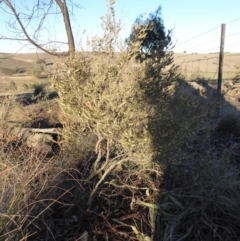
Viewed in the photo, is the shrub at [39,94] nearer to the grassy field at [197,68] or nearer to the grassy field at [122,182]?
the grassy field at [197,68]

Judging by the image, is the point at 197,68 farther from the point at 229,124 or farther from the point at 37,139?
the point at 37,139

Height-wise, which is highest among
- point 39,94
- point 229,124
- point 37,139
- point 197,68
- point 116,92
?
point 116,92

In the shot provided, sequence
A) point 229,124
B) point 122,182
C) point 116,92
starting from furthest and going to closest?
1. point 229,124
2. point 122,182
3. point 116,92

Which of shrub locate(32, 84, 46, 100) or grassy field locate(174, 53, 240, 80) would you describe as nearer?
grassy field locate(174, 53, 240, 80)

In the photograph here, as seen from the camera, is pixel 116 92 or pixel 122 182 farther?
pixel 122 182

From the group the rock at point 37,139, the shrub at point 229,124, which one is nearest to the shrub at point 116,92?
the rock at point 37,139

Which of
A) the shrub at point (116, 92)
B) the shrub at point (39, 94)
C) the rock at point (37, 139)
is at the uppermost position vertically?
the shrub at point (116, 92)

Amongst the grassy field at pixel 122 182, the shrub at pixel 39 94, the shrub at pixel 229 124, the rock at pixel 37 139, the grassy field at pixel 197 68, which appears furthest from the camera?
the shrub at pixel 39 94

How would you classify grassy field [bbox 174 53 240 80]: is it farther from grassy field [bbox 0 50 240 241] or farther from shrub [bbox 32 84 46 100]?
shrub [bbox 32 84 46 100]

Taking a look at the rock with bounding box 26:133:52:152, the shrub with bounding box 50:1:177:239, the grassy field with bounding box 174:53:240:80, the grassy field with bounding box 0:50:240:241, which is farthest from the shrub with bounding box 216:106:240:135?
the shrub with bounding box 50:1:177:239

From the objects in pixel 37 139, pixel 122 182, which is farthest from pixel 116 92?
pixel 37 139

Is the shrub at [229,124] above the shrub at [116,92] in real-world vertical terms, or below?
below

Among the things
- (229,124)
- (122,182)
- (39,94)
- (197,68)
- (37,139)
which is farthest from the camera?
(197,68)

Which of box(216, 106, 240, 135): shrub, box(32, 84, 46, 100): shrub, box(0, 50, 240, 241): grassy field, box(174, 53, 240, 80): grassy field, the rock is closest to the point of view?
box(0, 50, 240, 241): grassy field
